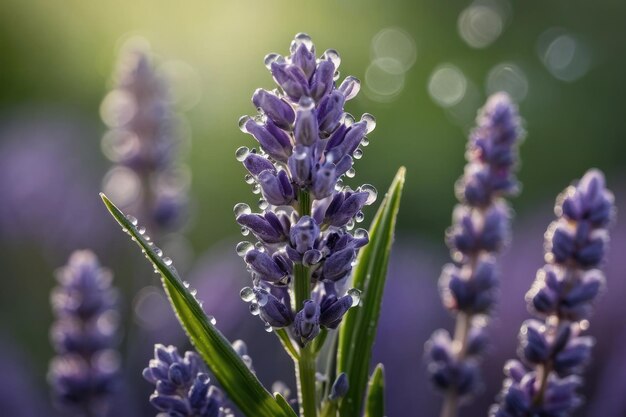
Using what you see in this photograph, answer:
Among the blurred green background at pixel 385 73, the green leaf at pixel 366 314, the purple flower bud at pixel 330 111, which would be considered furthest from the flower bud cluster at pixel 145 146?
the purple flower bud at pixel 330 111

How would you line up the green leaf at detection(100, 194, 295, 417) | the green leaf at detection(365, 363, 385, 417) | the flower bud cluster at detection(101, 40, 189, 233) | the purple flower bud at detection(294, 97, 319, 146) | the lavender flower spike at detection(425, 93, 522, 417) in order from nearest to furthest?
the purple flower bud at detection(294, 97, 319, 146), the green leaf at detection(100, 194, 295, 417), the green leaf at detection(365, 363, 385, 417), the lavender flower spike at detection(425, 93, 522, 417), the flower bud cluster at detection(101, 40, 189, 233)

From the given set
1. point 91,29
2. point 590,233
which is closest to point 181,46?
point 91,29

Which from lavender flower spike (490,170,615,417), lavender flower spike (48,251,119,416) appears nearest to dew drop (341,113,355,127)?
lavender flower spike (490,170,615,417)

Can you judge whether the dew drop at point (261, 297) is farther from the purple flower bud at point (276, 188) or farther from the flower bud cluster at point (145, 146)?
the flower bud cluster at point (145, 146)

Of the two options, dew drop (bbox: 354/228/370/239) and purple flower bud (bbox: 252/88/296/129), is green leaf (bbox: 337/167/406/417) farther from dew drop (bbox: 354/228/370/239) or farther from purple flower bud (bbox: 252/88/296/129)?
purple flower bud (bbox: 252/88/296/129)

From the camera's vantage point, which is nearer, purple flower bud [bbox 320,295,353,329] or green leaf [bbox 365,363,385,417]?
purple flower bud [bbox 320,295,353,329]

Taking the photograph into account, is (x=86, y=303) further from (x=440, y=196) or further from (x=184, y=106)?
(x=184, y=106)
